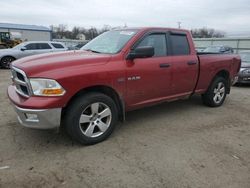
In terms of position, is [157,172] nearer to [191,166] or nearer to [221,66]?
[191,166]

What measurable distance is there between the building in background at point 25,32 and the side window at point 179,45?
31.4m

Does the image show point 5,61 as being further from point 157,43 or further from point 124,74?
point 124,74

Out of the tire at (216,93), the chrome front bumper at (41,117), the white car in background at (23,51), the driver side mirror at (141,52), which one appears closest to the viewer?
the chrome front bumper at (41,117)

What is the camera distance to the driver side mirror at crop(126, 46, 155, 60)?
3879 mm

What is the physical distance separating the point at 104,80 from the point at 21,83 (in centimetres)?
122

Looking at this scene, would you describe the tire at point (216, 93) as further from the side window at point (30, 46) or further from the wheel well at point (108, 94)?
the side window at point (30, 46)

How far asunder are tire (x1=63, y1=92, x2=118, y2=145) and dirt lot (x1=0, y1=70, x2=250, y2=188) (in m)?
0.17

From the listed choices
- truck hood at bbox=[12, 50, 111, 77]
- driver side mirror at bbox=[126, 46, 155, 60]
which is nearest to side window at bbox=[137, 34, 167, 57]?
driver side mirror at bbox=[126, 46, 155, 60]

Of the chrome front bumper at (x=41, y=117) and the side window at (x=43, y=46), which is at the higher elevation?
the side window at (x=43, y=46)

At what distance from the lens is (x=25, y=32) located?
3506 centimetres

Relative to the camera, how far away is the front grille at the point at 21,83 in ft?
11.0

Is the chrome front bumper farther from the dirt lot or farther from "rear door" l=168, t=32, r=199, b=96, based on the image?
"rear door" l=168, t=32, r=199, b=96

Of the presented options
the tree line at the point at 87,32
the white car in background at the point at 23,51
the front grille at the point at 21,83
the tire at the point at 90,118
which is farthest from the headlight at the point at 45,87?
the tree line at the point at 87,32

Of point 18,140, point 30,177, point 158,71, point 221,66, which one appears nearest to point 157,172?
point 30,177
